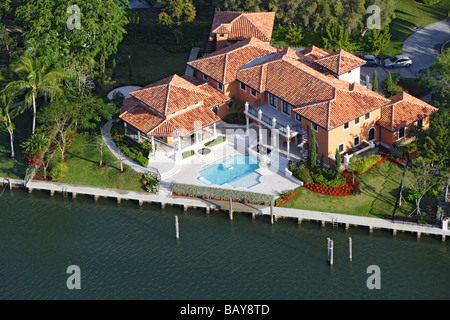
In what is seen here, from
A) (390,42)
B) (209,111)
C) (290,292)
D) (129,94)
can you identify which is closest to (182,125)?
(209,111)

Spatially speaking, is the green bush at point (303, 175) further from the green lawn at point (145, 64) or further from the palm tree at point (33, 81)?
the palm tree at point (33, 81)

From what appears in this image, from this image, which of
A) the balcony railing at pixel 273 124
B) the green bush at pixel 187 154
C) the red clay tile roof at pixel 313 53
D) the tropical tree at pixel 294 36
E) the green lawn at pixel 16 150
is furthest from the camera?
the tropical tree at pixel 294 36

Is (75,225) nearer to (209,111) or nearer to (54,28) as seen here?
(209,111)

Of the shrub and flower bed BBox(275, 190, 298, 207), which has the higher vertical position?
the shrub

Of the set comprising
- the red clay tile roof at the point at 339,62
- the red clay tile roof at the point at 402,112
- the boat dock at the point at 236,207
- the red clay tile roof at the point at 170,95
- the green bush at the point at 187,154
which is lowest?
the boat dock at the point at 236,207

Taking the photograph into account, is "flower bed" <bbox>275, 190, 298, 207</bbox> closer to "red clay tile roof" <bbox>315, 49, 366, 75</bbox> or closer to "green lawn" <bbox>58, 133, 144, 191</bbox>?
"green lawn" <bbox>58, 133, 144, 191</bbox>

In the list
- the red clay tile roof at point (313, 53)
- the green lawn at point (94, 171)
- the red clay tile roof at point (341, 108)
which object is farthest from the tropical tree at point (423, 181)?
the green lawn at point (94, 171)

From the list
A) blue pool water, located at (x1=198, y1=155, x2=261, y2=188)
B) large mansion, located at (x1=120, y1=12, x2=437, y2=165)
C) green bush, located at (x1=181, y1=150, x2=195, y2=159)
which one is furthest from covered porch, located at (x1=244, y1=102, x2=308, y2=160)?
green bush, located at (x1=181, y1=150, x2=195, y2=159)
